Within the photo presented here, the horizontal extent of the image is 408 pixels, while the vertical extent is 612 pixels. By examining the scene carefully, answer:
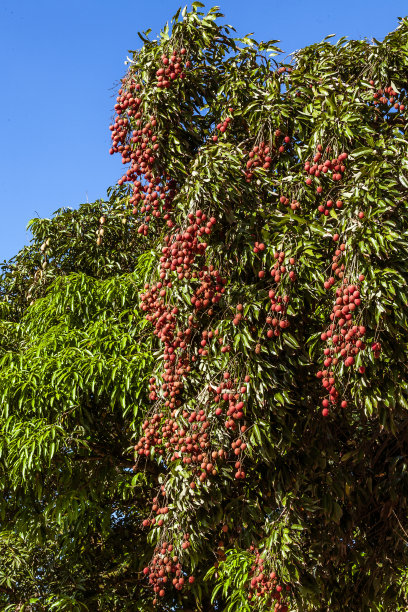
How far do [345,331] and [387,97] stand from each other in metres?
1.72

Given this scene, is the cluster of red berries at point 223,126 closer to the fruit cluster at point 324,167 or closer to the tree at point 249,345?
the tree at point 249,345

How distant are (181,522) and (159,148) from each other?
7.15 ft

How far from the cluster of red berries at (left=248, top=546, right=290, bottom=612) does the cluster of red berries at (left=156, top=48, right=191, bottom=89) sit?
9.13 feet

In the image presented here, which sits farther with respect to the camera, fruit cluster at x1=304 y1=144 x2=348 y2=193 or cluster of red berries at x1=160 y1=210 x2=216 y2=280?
cluster of red berries at x1=160 y1=210 x2=216 y2=280

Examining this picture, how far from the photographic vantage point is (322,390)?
14.4 ft

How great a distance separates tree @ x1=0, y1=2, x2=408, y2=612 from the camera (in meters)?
3.71

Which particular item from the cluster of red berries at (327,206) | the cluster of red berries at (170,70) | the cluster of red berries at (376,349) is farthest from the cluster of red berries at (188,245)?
the cluster of red berries at (376,349)

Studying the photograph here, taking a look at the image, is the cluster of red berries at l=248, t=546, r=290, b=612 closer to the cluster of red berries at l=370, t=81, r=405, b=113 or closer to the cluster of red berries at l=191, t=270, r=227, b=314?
the cluster of red berries at l=191, t=270, r=227, b=314

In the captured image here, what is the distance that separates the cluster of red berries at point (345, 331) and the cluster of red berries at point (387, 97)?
1391 mm

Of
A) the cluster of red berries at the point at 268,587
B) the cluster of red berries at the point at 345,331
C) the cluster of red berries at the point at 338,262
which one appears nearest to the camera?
the cluster of red berries at the point at 345,331

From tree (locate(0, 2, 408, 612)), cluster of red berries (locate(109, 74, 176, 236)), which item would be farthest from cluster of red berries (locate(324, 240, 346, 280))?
cluster of red berries (locate(109, 74, 176, 236))

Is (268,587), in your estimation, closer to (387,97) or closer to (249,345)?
(249,345)

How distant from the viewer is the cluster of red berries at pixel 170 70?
4.39 metres

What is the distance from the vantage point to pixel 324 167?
3793 millimetres
